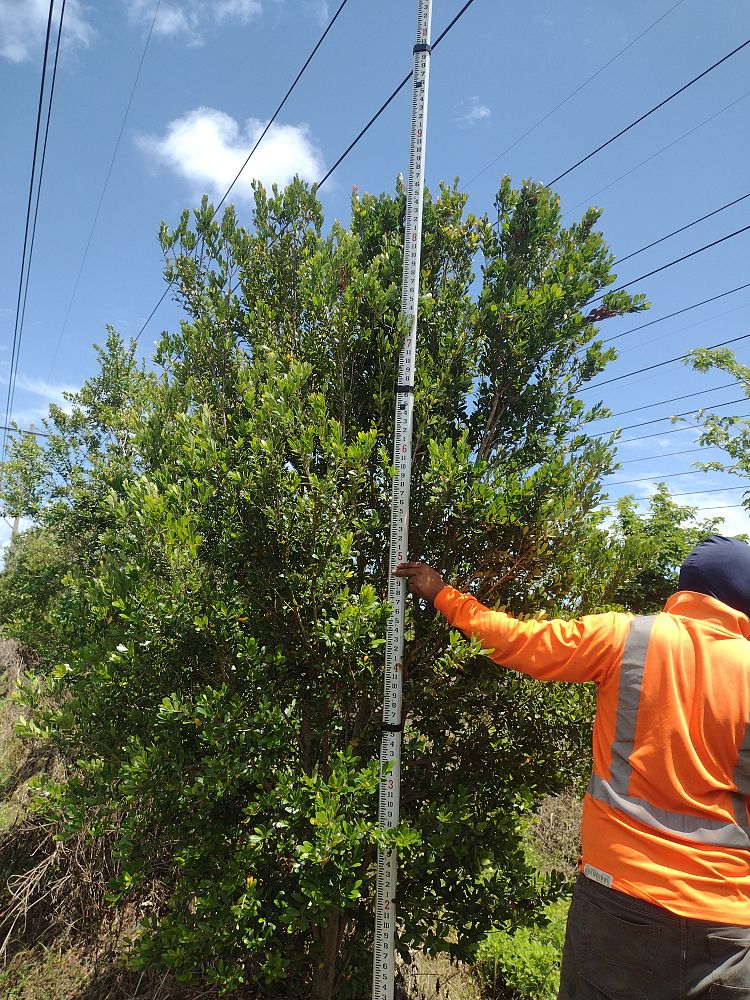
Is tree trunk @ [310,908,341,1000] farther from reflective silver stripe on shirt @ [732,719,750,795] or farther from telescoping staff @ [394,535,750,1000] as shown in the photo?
reflective silver stripe on shirt @ [732,719,750,795]

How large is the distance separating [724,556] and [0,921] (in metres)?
6.71

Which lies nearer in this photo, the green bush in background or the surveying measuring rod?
the surveying measuring rod

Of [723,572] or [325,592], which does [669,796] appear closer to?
[723,572]

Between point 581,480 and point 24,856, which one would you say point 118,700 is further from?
point 24,856

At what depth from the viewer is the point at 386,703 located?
3.40 m

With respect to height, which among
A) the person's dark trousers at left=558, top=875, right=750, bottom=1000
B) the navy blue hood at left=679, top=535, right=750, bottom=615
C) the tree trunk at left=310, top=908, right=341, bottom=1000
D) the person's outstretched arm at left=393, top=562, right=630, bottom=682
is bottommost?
the tree trunk at left=310, top=908, right=341, bottom=1000

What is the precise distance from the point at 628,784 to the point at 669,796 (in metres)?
0.14

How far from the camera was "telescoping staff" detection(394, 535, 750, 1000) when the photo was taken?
2150 millimetres

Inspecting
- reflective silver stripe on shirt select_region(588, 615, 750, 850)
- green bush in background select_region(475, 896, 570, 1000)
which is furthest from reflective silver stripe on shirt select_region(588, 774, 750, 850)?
green bush in background select_region(475, 896, 570, 1000)

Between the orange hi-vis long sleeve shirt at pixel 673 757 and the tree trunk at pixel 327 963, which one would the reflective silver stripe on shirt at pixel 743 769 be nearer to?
the orange hi-vis long sleeve shirt at pixel 673 757

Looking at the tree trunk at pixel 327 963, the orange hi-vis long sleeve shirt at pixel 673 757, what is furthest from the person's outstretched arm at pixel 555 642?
the tree trunk at pixel 327 963

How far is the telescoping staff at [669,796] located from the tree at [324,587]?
0.83 m

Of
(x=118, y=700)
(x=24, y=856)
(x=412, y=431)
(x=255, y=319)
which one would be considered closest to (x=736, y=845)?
(x=412, y=431)

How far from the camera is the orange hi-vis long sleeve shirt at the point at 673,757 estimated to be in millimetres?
2209
